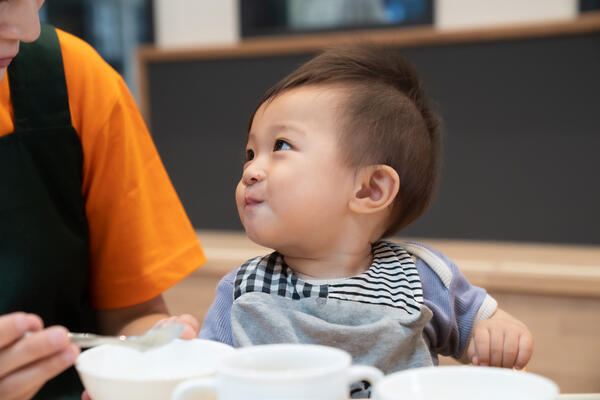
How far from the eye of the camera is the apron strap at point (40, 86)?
951 mm

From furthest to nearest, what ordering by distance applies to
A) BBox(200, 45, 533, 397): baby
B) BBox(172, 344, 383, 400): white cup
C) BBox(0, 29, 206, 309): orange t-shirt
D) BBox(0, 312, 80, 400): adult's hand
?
1. BBox(0, 29, 206, 309): orange t-shirt
2. BBox(200, 45, 533, 397): baby
3. BBox(0, 312, 80, 400): adult's hand
4. BBox(172, 344, 383, 400): white cup

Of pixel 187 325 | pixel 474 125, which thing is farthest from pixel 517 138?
pixel 187 325

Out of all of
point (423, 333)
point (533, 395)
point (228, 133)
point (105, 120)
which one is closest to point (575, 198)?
point (228, 133)

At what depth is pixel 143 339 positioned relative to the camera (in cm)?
63

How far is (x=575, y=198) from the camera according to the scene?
7.29ft

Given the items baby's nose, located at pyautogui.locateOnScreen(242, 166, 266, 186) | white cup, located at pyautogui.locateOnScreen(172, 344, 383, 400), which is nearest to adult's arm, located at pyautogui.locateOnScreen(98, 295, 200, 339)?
baby's nose, located at pyautogui.locateOnScreen(242, 166, 266, 186)

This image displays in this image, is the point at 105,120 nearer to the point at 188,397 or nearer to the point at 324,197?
the point at 324,197

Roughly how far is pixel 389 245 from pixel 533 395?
504 millimetres

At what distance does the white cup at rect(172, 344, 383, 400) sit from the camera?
447 mm

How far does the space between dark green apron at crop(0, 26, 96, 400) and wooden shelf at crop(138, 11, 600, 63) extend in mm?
1146

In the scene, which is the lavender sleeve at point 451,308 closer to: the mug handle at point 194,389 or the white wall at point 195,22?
the mug handle at point 194,389

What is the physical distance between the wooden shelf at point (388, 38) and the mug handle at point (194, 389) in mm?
1602

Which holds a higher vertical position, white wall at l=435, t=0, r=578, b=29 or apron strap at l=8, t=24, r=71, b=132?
white wall at l=435, t=0, r=578, b=29

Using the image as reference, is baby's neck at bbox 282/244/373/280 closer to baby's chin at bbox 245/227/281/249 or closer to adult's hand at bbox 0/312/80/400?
baby's chin at bbox 245/227/281/249
